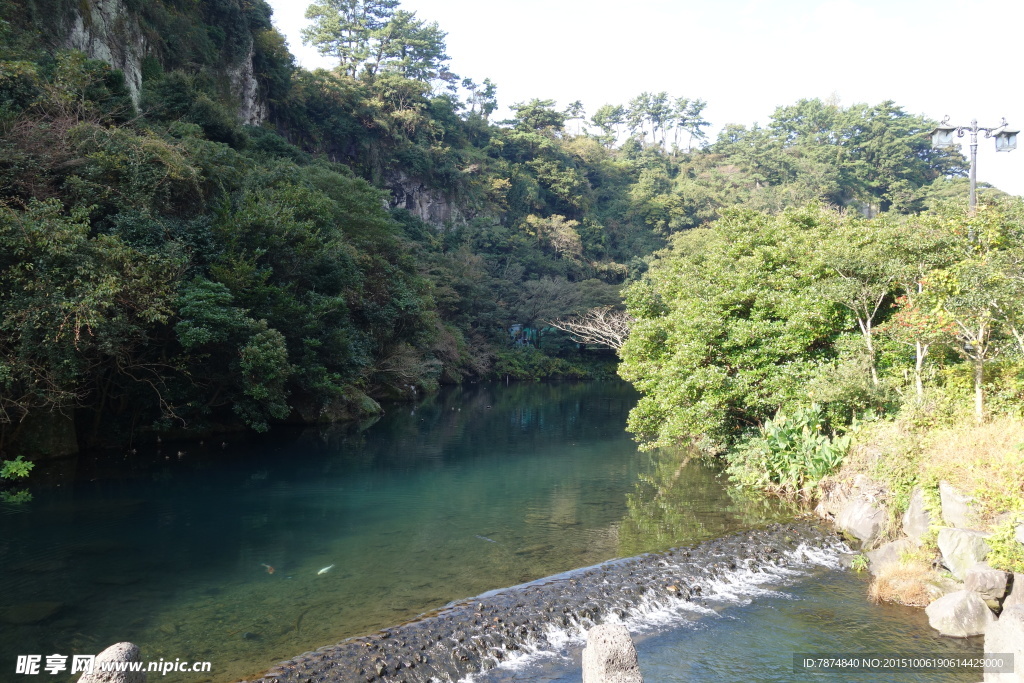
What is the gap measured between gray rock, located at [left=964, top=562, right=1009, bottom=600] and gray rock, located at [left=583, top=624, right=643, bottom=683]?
5851 mm

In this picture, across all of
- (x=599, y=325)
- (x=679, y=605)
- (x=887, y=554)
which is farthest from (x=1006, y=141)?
(x=599, y=325)

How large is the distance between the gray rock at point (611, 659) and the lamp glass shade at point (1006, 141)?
12.9m

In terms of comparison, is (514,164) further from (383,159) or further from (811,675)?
(811,675)

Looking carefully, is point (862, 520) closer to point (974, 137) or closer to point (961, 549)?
point (961, 549)

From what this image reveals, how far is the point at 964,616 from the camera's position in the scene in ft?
24.1

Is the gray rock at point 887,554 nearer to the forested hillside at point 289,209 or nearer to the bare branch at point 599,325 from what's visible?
the forested hillside at point 289,209

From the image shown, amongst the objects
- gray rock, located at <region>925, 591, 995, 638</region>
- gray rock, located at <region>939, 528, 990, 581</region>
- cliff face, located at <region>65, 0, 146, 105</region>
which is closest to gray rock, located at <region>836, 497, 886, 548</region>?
gray rock, located at <region>939, 528, 990, 581</region>

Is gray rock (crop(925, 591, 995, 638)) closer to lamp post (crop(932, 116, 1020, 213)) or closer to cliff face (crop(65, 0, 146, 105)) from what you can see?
lamp post (crop(932, 116, 1020, 213))

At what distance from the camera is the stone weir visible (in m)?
6.72

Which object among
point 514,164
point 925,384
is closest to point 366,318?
point 925,384

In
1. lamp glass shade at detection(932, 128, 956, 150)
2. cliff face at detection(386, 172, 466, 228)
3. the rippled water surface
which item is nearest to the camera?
the rippled water surface

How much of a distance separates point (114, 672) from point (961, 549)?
8.72 m

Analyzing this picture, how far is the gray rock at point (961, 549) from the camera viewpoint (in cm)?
779

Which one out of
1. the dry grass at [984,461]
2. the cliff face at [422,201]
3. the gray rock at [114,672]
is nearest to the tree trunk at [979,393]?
the dry grass at [984,461]
